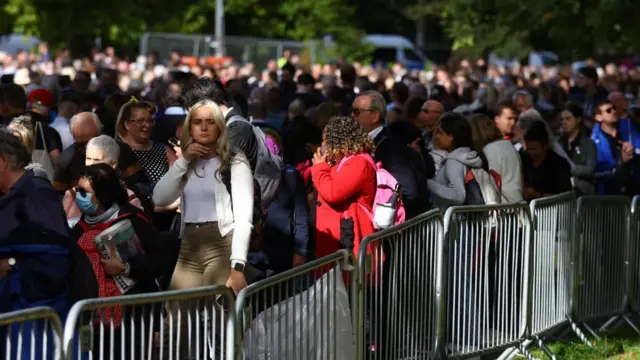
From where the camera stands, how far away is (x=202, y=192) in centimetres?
870

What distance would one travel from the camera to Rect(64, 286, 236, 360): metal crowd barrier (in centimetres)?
603

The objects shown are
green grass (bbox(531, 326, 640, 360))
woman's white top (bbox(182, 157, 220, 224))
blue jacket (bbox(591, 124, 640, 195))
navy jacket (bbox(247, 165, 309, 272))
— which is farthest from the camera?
blue jacket (bbox(591, 124, 640, 195))

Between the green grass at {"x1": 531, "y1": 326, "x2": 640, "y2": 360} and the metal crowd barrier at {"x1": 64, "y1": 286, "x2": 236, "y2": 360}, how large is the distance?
4.83m

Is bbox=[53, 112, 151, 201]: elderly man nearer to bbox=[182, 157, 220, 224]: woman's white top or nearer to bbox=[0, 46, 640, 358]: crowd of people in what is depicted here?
bbox=[0, 46, 640, 358]: crowd of people

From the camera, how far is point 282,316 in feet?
23.9

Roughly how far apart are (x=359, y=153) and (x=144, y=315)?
12.6 ft

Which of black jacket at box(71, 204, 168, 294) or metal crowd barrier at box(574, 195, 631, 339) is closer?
black jacket at box(71, 204, 168, 294)

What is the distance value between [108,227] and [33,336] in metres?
2.43

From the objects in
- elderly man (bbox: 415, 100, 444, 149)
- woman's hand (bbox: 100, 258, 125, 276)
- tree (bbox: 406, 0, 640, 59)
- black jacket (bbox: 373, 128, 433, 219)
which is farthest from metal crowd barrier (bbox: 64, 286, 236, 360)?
tree (bbox: 406, 0, 640, 59)

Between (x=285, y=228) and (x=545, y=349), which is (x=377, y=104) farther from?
(x=545, y=349)

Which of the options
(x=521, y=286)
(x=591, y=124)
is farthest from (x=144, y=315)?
(x=591, y=124)

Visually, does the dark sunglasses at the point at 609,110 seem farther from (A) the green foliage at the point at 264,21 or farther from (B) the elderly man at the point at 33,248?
(A) the green foliage at the point at 264,21

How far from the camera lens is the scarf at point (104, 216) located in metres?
8.33

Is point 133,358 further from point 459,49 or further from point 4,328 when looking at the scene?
point 459,49
